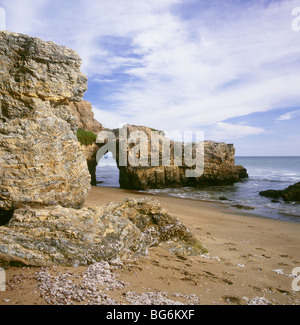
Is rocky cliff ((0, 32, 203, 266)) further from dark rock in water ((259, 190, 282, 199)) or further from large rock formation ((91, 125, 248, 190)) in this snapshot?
dark rock in water ((259, 190, 282, 199))

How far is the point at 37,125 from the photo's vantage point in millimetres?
5043

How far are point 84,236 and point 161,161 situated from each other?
59.5ft

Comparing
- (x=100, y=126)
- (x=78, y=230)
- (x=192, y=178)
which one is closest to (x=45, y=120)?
(x=78, y=230)

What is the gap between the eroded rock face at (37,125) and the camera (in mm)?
4695

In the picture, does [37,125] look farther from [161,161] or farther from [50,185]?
[161,161]

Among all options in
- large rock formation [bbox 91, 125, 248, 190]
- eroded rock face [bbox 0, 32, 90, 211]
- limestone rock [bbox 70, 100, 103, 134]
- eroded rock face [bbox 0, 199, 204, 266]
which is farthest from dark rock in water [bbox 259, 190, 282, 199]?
limestone rock [bbox 70, 100, 103, 134]

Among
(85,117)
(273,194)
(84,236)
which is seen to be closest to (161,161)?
(273,194)

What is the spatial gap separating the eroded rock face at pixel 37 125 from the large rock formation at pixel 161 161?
597 inches

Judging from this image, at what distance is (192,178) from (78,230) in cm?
2058

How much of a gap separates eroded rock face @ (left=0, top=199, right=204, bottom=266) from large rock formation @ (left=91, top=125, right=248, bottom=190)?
15494 mm

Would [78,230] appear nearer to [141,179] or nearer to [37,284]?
[37,284]

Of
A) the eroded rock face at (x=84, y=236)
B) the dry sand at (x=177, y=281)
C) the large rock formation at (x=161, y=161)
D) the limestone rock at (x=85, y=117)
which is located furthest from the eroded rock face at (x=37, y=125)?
the limestone rock at (x=85, y=117)

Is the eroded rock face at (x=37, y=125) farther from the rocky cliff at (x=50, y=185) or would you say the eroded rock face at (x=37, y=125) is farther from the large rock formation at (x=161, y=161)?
the large rock formation at (x=161, y=161)

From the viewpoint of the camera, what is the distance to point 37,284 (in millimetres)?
3439
